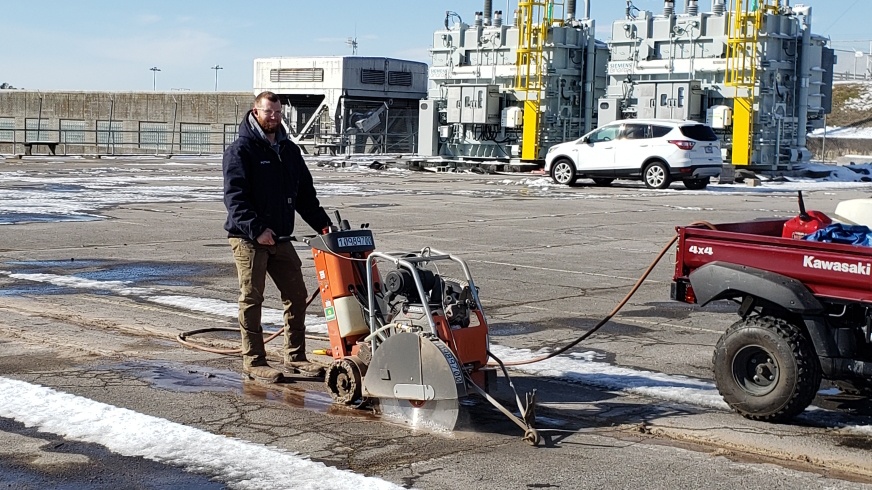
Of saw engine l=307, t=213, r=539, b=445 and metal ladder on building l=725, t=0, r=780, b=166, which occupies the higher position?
metal ladder on building l=725, t=0, r=780, b=166

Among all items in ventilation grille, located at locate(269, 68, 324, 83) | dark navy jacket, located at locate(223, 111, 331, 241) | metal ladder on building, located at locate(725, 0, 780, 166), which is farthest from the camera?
ventilation grille, located at locate(269, 68, 324, 83)

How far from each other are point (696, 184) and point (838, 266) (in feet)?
83.4

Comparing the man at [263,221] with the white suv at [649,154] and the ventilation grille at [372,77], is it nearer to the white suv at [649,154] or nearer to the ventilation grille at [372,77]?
the white suv at [649,154]

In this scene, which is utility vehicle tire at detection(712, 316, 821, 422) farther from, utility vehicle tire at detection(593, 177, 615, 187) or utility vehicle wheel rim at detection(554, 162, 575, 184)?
utility vehicle tire at detection(593, 177, 615, 187)

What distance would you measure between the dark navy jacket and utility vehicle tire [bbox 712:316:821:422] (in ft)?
9.07

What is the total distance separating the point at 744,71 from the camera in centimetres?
3716

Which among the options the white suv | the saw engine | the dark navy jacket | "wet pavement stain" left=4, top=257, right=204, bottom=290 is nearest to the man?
the dark navy jacket

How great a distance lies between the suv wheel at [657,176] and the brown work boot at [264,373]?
24006 mm

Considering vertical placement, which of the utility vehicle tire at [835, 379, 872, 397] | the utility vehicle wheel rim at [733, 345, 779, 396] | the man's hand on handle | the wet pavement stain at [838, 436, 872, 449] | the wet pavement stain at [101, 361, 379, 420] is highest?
the man's hand on handle

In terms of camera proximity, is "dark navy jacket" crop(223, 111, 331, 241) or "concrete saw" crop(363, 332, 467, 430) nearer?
"concrete saw" crop(363, 332, 467, 430)

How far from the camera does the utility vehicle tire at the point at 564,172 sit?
3228 cm

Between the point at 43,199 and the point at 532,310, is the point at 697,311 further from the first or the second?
the point at 43,199

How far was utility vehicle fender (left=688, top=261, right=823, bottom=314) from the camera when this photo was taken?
253 inches

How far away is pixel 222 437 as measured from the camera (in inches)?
240
